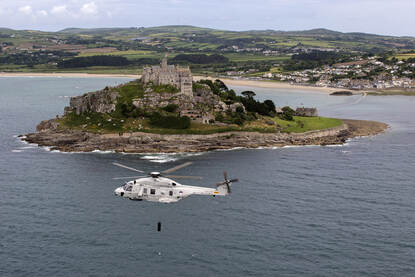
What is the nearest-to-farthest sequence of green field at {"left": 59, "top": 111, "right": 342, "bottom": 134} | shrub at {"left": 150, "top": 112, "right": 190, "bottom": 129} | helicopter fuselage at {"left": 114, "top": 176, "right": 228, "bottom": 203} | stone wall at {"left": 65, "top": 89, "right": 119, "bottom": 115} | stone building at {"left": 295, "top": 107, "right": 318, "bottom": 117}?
1. helicopter fuselage at {"left": 114, "top": 176, "right": 228, "bottom": 203}
2. green field at {"left": 59, "top": 111, "right": 342, "bottom": 134}
3. shrub at {"left": 150, "top": 112, "right": 190, "bottom": 129}
4. stone wall at {"left": 65, "top": 89, "right": 119, "bottom": 115}
5. stone building at {"left": 295, "top": 107, "right": 318, "bottom": 117}

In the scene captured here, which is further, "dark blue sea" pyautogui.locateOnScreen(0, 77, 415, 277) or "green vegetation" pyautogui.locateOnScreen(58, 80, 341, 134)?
"green vegetation" pyautogui.locateOnScreen(58, 80, 341, 134)

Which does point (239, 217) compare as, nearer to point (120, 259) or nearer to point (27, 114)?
point (120, 259)

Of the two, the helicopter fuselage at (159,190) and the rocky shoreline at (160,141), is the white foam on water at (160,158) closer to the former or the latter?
the rocky shoreline at (160,141)

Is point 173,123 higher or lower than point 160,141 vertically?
higher

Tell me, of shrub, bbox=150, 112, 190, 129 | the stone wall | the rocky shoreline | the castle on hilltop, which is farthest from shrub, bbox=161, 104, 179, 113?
the stone wall

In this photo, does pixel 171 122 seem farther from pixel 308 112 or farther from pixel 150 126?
pixel 308 112

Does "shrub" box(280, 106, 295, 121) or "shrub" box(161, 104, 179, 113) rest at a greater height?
"shrub" box(161, 104, 179, 113)

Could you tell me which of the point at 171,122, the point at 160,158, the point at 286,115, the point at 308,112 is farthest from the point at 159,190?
the point at 308,112

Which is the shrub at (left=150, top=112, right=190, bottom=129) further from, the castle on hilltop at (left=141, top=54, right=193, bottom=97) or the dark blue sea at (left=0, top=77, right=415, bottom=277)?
the castle on hilltop at (left=141, top=54, right=193, bottom=97)
